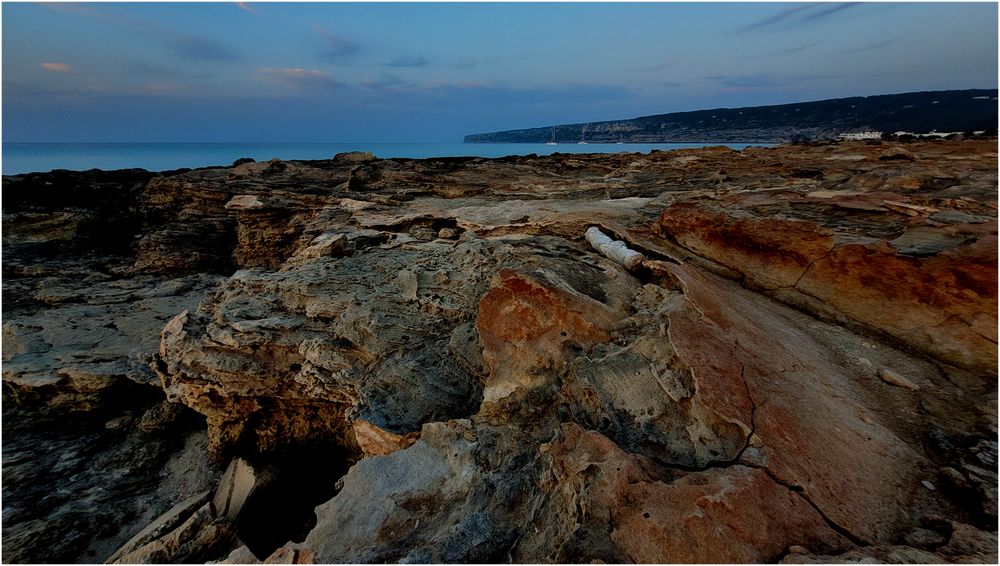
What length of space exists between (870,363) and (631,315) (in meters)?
2.35

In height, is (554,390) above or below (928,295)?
below

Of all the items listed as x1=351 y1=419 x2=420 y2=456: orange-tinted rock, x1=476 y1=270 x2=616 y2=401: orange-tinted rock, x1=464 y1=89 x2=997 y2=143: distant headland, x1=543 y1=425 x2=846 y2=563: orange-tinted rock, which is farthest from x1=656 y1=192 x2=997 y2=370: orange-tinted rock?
x1=464 y1=89 x2=997 y2=143: distant headland

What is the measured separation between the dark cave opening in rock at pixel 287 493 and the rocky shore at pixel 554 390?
4cm

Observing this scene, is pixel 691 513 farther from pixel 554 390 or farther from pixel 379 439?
pixel 379 439

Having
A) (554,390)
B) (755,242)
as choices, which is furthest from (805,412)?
(755,242)

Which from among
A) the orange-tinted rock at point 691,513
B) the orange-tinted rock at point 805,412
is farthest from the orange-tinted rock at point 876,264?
the orange-tinted rock at point 691,513

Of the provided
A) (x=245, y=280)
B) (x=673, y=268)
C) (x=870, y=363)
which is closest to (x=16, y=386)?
(x=245, y=280)

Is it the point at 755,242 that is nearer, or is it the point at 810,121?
the point at 755,242

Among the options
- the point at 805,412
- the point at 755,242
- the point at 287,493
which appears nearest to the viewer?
the point at 805,412

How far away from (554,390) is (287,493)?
17.0ft

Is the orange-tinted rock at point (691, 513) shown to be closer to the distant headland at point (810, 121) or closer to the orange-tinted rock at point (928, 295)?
the orange-tinted rock at point (928, 295)

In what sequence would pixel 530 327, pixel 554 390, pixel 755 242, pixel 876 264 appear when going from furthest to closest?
1. pixel 755 242
2. pixel 876 264
3. pixel 530 327
4. pixel 554 390

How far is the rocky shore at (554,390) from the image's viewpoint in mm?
2814

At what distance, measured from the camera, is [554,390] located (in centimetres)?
404
